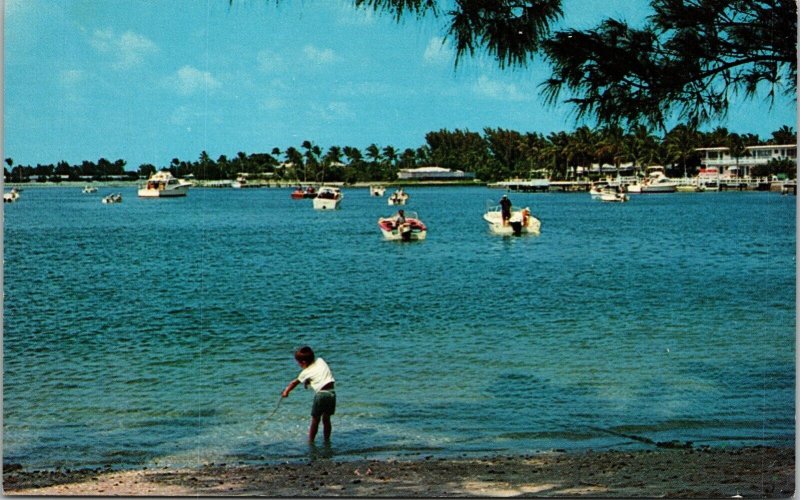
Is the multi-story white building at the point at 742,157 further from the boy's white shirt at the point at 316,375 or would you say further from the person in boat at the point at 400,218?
the boy's white shirt at the point at 316,375

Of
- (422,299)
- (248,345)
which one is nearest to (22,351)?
(248,345)

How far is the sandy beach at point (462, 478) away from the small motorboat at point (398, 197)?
5.83 ft

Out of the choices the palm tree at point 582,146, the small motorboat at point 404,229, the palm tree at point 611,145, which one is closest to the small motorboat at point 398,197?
the small motorboat at point 404,229

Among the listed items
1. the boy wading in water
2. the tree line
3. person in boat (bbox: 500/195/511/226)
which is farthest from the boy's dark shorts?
person in boat (bbox: 500/195/511/226)

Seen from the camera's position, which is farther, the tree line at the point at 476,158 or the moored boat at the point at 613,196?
the moored boat at the point at 613,196

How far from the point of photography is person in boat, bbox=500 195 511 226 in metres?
6.85

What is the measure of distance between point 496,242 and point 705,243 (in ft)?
5.04

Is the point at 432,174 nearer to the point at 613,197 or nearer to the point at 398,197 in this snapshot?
the point at 398,197

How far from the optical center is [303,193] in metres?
7.57

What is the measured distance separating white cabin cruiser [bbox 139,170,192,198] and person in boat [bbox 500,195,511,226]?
2158 millimetres

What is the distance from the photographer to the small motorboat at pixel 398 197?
6342 mm

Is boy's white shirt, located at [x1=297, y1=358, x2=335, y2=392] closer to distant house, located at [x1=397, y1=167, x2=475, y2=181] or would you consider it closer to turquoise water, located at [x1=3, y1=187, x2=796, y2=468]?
turquoise water, located at [x1=3, y1=187, x2=796, y2=468]

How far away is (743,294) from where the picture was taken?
718cm

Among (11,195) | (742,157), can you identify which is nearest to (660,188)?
(742,157)
